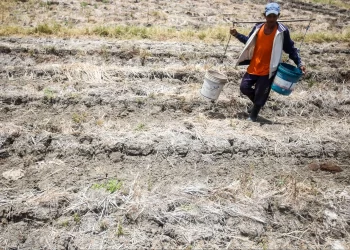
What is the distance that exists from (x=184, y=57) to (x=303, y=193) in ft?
13.9

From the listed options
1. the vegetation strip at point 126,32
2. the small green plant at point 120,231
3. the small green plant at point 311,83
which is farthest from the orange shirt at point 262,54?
the vegetation strip at point 126,32

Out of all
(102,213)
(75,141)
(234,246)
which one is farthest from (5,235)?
(234,246)

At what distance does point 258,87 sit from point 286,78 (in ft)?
1.33

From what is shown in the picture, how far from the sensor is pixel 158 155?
383 cm

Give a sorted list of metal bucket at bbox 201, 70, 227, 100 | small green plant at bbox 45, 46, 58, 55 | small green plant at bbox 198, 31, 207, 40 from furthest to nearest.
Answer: small green plant at bbox 198, 31, 207, 40
small green plant at bbox 45, 46, 58, 55
metal bucket at bbox 201, 70, 227, 100

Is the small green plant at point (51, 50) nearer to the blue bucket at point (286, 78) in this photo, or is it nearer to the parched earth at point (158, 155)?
the parched earth at point (158, 155)

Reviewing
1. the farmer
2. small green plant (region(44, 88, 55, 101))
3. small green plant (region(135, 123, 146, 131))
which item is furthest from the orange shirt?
small green plant (region(44, 88, 55, 101))

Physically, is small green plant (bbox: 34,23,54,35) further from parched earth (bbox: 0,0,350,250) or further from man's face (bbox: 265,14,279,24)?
man's face (bbox: 265,14,279,24)

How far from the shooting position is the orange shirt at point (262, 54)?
4.11 meters

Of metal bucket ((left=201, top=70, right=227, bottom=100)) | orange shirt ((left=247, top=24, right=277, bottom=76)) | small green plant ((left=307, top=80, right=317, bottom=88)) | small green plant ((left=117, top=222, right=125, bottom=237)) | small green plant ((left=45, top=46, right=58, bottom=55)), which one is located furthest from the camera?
small green plant ((left=45, top=46, right=58, bottom=55))

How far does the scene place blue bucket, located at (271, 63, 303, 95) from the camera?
414 cm

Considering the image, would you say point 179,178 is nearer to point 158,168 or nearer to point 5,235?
point 158,168

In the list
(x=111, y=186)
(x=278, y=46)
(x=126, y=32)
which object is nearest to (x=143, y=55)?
(x=126, y=32)

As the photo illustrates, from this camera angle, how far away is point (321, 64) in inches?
280
